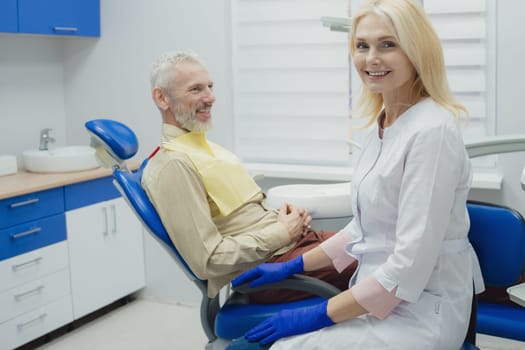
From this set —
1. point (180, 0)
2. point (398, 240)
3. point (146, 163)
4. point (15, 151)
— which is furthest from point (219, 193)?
point (15, 151)

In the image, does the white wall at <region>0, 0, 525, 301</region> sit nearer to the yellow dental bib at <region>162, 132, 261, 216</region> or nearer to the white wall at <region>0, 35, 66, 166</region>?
the white wall at <region>0, 35, 66, 166</region>

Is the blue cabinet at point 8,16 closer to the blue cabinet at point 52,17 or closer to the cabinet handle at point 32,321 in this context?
the blue cabinet at point 52,17

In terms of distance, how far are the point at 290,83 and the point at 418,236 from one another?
2000 mm

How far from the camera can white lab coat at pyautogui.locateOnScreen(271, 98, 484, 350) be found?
141 centimetres

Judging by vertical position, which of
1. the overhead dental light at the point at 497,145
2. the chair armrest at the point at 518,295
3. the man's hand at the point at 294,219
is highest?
the overhead dental light at the point at 497,145

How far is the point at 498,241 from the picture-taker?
181 centimetres

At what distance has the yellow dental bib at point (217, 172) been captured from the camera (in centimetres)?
207

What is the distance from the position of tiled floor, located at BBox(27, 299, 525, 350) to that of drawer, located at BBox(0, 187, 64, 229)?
652mm

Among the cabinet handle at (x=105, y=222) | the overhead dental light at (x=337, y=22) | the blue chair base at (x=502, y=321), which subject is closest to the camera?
the blue chair base at (x=502, y=321)

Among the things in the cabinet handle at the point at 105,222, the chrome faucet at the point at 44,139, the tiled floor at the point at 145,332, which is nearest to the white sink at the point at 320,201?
the tiled floor at the point at 145,332

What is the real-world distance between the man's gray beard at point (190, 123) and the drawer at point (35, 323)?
1387 mm

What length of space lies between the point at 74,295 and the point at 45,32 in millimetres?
1359

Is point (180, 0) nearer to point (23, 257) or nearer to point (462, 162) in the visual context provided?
point (23, 257)

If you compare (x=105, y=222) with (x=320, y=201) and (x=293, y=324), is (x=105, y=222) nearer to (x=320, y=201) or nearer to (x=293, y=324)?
(x=320, y=201)
